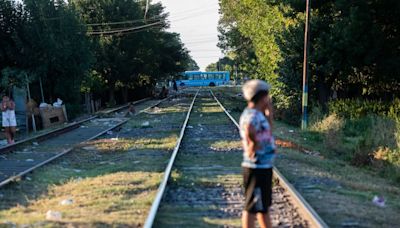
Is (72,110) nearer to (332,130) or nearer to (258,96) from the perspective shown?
(332,130)

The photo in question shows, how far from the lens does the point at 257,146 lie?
18.0 feet

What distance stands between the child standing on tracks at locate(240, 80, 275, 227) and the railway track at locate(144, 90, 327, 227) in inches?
48.1

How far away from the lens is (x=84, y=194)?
348 inches

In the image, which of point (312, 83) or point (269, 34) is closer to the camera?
point (312, 83)

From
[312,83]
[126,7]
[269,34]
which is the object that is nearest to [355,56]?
[312,83]

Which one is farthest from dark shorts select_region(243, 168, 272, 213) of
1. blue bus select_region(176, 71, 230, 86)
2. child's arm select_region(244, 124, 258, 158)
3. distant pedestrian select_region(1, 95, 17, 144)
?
blue bus select_region(176, 71, 230, 86)

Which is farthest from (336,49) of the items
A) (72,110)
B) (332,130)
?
(72,110)

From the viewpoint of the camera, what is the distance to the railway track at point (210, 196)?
7059 millimetres

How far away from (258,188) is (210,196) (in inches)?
122

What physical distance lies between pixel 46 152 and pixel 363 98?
1648cm

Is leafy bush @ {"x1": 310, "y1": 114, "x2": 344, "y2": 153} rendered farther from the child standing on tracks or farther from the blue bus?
the blue bus

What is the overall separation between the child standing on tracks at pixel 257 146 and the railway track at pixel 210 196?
1.22 metres

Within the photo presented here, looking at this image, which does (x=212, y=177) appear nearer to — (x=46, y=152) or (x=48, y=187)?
(x=48, y=187)

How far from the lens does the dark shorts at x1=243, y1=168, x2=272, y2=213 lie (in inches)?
220
